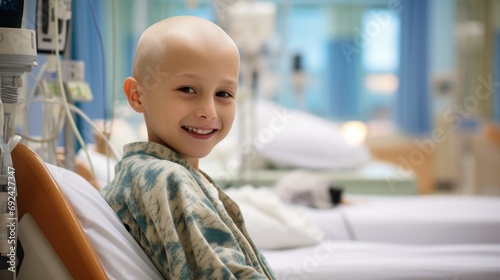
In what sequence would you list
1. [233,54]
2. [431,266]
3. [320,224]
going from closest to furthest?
[233,54] → [431,266] → [320,224]

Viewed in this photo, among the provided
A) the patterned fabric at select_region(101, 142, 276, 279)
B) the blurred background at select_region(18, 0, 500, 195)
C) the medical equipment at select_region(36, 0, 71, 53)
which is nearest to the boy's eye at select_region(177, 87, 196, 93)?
the patterned fabric at select_region(101, 142, 276, 279)

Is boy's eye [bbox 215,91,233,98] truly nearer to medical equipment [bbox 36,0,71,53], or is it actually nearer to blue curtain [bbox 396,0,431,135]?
medical equipment [bbox 36,0,71,53]

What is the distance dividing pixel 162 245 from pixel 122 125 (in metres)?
2.84

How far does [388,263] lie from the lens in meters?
1.60

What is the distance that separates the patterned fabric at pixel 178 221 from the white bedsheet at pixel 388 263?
20.0 inches

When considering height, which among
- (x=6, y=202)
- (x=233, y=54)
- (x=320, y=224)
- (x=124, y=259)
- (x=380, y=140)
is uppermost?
(x=233, y=54)

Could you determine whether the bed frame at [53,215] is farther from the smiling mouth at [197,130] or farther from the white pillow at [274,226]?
the white pillow at [274,226]

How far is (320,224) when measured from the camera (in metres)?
2.28

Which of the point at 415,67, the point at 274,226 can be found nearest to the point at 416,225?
the point at 274,226

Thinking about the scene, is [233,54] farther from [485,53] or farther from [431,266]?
[485,53]

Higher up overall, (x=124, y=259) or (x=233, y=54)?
(x=233, y=54)

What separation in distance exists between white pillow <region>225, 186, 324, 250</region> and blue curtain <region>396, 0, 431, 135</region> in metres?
5.22

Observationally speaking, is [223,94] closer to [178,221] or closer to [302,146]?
[178,221]

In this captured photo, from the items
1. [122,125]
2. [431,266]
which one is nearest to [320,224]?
[431,266]
